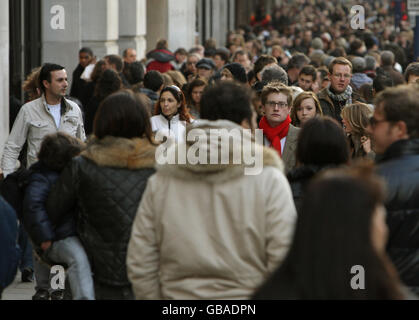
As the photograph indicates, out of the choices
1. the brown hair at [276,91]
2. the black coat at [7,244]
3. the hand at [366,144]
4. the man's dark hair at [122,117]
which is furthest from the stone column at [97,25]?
the black coat at [7,244]

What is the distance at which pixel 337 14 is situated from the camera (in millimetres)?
60344

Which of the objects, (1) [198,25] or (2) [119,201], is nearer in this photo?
(2) [119,201]

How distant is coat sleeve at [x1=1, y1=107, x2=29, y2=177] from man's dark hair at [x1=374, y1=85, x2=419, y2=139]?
3.69 meters

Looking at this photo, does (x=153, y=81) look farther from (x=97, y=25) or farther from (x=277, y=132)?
(x=97, y=25)

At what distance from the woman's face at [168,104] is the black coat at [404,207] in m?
4.47

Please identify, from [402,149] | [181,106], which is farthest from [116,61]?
[402,149]

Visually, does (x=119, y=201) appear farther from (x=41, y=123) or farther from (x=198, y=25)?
(x=198, y=25)

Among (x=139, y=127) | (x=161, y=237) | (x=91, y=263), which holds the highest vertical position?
(x=139, y=127)

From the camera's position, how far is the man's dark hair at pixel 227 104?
4242mm

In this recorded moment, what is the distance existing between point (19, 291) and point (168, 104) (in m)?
2.05

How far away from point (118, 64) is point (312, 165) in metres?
8.38

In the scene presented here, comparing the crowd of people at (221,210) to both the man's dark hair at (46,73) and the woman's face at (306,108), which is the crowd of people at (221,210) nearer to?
the man's dark hair at (46,73)

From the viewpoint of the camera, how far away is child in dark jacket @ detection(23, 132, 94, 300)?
17.7 ft

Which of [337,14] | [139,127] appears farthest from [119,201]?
[337,14]
